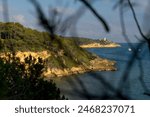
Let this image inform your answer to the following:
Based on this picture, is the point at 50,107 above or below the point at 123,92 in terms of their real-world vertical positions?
below

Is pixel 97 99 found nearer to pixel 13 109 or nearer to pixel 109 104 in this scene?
pixel 109 104

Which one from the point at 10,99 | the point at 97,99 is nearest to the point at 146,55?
the point at 97,99

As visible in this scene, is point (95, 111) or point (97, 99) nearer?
point (97, 99)

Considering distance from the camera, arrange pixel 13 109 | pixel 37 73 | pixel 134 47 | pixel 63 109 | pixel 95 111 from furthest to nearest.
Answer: pixel 37 73, pixel 13 109, pixel 63 109, pixel 95 111, pixel 134 47

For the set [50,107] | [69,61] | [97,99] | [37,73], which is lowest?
[37,73]

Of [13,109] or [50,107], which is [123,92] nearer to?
[50,107]

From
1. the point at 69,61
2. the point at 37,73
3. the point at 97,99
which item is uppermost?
the point at 69,61

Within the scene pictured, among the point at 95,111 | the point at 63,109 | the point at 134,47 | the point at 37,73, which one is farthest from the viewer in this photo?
the point at 37,73

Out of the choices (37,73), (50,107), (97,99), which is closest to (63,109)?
(50,107)

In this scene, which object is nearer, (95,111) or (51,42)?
(51,42)
